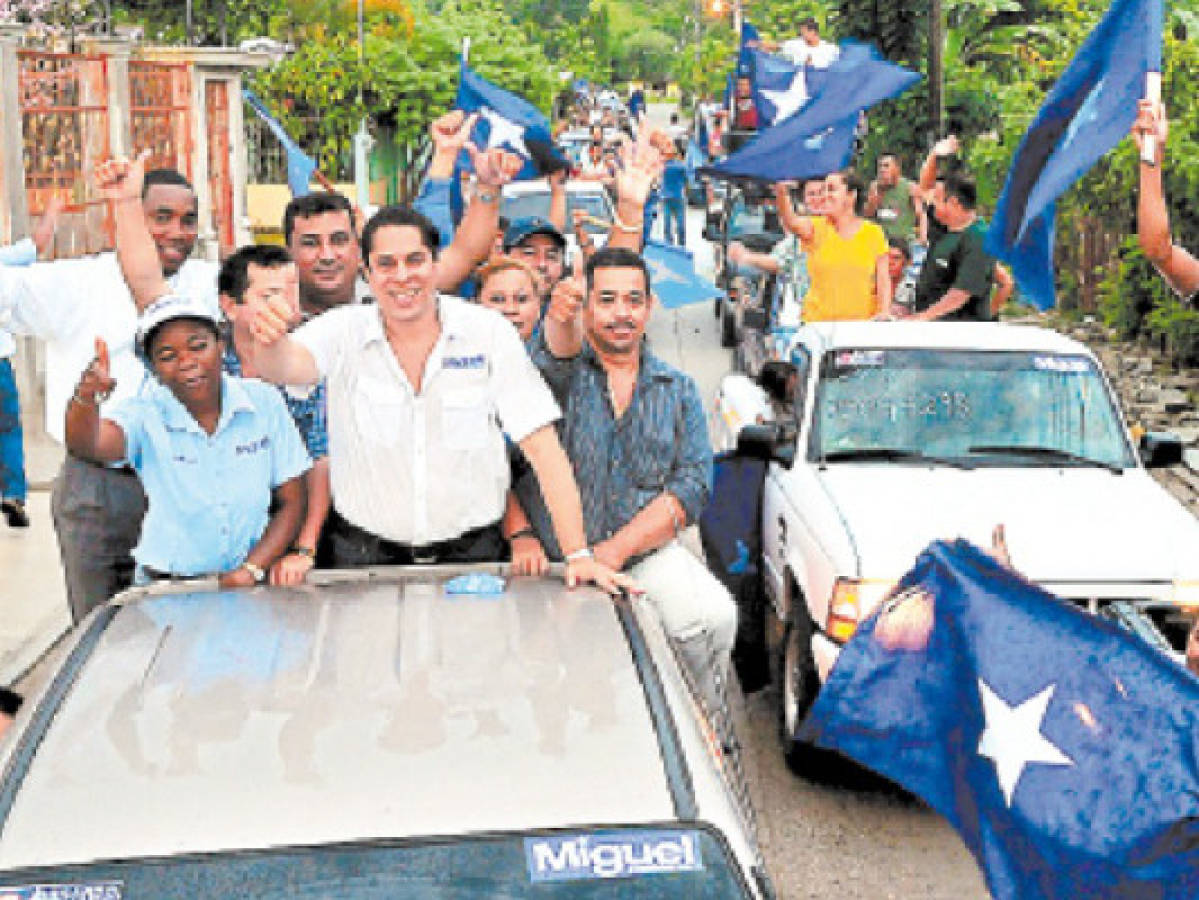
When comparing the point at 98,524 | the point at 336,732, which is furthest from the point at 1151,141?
the point at 98,524

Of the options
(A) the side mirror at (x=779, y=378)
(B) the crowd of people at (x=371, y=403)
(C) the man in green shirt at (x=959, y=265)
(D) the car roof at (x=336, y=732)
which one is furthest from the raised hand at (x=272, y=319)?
(C) the man in green shirt at (x=959, y=265)

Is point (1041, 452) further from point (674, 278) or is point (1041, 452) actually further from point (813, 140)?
point (813, 140)

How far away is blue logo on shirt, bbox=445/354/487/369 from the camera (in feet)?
15.9

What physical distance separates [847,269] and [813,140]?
167 centimetres

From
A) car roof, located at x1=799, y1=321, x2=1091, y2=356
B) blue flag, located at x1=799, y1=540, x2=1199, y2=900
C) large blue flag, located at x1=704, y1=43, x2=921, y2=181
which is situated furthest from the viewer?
large blue flag, located at x1=704, y1=43, x2=921, y2=181

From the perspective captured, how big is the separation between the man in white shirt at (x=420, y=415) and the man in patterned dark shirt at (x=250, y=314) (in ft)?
0.72

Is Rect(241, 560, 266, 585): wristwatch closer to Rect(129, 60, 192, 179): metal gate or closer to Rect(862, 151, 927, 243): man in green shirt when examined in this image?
Rect(862, 151, 927, 243): man in green shirt

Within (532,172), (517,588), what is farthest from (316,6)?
(517,588)

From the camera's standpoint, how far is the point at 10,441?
10.2 meters

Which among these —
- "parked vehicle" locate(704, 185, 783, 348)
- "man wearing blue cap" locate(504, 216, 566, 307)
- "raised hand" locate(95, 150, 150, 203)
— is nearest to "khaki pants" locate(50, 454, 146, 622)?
"raised hand" locate(95, 150, 150, 203)

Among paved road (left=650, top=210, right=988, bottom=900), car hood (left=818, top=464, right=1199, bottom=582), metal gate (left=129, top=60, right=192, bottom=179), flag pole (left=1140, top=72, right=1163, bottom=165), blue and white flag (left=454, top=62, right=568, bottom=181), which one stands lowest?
paved road (left=650, top=210, right=988, bottom=900)

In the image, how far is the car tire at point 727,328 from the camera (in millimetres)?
19484

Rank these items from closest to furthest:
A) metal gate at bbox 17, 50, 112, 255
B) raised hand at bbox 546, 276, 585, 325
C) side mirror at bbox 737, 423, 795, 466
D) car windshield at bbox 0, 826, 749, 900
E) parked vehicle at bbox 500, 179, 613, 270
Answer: car windshield at bbox 0, 826, 749, 900 < raised hand at bbox 546, 276, 585, 325 < side mirror at bbox 737, 423, 795, 466 < metal gate at bbox 17, 50, 112, 255 < parked vehicle at bbox 500, 179, 613, 270

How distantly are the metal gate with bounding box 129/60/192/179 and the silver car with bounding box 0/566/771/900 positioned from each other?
51.4ft
